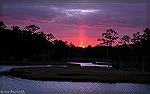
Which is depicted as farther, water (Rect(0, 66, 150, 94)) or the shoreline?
the shoreline

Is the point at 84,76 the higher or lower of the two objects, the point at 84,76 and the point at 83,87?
the higher

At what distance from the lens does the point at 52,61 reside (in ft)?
18.1

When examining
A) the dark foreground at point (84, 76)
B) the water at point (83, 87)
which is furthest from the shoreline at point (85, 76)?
the water at point (83, 87)

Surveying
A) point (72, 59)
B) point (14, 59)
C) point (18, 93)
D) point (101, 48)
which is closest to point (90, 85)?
point (101, 48)

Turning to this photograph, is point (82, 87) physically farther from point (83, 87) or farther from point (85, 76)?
point (85, 76)

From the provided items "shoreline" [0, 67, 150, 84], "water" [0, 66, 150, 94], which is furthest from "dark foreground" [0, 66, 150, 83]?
"water" [0, 66, 150, 94]

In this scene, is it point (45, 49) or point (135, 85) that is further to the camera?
point (135, 85)

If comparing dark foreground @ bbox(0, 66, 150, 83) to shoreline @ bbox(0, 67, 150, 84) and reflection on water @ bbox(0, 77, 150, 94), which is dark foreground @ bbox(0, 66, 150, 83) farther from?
reflection on water @ bbox(0, 77, 150, 94)

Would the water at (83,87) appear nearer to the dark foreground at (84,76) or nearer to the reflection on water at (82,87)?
the reflection on water at (82,87)

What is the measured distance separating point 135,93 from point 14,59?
8.50 ft

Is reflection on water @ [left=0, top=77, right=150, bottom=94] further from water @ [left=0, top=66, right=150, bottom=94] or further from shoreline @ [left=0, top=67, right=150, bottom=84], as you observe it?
shoreline @ [left=0, top=67, right=150, bottom=84]

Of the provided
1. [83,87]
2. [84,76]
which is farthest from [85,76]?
[83,87]

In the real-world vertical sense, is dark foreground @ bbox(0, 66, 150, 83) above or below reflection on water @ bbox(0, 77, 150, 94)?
above

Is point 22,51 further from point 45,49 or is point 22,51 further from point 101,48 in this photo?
point 101,48
